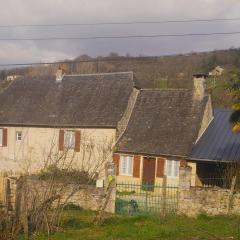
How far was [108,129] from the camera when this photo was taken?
27875 mm

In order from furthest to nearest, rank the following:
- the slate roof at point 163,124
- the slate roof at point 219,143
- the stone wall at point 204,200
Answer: the slate roof at point 163,124, the slate roof at point 219,143, the stone wall at point 204,200

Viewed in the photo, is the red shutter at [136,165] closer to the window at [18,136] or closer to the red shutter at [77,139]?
the red shutter at [77,139]

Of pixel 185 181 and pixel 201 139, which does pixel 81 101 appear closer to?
pixel 201 139

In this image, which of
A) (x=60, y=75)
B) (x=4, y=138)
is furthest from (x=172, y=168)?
(x=4, y=138)

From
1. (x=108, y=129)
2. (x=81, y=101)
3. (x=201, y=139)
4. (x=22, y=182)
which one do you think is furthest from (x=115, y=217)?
(x=81, y=101)

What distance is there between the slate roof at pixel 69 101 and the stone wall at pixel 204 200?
11.7 metres

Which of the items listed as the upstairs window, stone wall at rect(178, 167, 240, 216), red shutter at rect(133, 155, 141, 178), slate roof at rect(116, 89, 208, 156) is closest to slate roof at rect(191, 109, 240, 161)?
slate roof at rect(116, 89, 208, 156)

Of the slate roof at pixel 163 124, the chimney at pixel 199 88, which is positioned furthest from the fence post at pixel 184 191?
the chimney at pixel 199 88

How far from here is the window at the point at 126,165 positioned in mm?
25906

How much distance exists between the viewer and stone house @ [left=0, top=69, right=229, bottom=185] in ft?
82.0

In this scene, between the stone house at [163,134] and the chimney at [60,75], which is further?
the chimney at [60,75]

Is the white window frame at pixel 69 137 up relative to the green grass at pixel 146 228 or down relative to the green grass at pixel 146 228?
up

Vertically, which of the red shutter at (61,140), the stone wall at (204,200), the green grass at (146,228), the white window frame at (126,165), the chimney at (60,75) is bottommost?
the green grass at (146,228)

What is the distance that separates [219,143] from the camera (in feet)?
73.9
